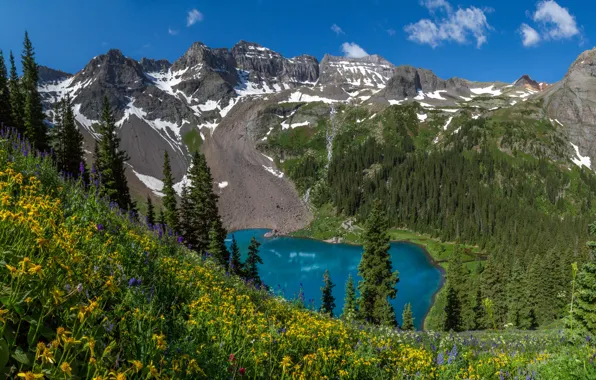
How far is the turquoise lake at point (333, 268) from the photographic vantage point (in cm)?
7256

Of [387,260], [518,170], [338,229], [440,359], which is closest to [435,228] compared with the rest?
[338,229]

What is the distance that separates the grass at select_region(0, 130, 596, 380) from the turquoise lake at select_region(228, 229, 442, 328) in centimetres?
4997

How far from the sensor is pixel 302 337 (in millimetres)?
4895

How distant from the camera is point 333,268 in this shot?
95812 millimetres

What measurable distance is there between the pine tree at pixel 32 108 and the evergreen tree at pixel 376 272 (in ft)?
120

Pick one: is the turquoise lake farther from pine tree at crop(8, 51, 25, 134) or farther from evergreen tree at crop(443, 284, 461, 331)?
pine tree at crop(8, 51, 25, 134)

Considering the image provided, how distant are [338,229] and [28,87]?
122774 millimetres

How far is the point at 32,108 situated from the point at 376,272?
4521 centimetres

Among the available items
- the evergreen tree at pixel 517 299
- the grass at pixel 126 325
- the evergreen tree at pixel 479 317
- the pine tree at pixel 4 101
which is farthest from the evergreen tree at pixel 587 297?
the pine tree at pixel 4 101

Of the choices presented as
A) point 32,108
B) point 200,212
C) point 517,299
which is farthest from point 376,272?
point 32,108

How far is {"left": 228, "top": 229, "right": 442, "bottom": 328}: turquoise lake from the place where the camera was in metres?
72.6

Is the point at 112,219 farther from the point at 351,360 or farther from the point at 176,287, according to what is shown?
the point at 351,360

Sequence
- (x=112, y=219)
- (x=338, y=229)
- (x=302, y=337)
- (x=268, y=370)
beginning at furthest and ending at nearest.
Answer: (x=338, y=229), (x=112, y=219), (x=302, y=337), (x=268, y=370)

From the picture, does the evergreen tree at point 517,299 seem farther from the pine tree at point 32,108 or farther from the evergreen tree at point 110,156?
the pine tree at point 32,108
